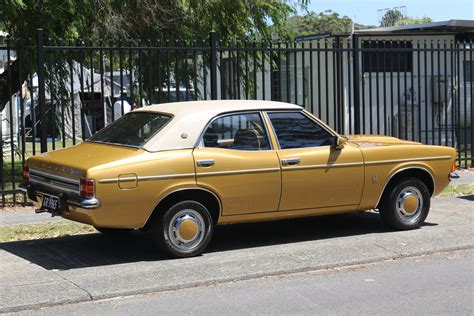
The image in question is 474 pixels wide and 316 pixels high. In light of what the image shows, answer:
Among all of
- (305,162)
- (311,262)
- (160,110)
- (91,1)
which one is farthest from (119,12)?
(311,262)

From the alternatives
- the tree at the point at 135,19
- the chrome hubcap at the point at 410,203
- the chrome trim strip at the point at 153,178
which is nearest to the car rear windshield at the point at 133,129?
the chrome trim strip at the point at 153,178

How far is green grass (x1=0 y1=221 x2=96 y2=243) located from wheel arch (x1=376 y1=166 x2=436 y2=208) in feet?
12.5

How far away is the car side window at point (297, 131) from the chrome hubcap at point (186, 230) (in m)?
1.36

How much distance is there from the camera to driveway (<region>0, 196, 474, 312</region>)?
634cm

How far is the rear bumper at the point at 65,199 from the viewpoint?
675 cm

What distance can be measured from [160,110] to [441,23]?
12.6 m

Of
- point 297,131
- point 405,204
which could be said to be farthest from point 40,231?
point 405,204

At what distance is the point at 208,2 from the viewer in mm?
14070

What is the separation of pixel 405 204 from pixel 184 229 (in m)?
3.01

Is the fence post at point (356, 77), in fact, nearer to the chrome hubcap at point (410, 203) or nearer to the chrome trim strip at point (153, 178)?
the chrome hubcap at point (410, 203)

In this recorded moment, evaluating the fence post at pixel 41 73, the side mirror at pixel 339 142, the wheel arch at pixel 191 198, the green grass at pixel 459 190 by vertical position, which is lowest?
the green grass at pixel 459 190

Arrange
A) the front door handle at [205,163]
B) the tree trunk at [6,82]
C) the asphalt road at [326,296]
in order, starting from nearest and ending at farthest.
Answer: the asphalt road at [326,296], the front door handle at [205,163], the tree trunk at [6,82]

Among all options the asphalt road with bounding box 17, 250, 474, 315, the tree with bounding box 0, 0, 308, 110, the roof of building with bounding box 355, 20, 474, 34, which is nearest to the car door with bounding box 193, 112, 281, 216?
the asphalt road with bounding box 17, 250, 474, 315

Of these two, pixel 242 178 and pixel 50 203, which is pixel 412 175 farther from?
pixel 50 203
